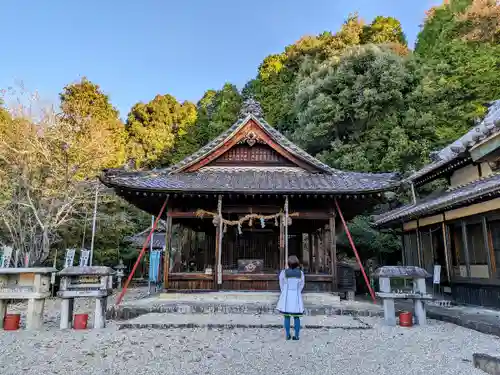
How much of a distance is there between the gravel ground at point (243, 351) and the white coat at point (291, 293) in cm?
56

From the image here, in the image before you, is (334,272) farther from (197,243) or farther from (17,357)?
(17,357)

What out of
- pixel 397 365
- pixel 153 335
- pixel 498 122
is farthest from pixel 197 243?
pixel 498 122

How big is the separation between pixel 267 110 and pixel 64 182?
21.2 m

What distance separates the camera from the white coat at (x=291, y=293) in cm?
630

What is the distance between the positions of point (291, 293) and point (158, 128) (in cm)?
3607

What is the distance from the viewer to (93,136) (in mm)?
20875

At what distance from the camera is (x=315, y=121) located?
86.5 ft

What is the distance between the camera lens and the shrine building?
1127 cm

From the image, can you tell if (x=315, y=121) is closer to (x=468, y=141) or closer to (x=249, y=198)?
(x=249, y=198)

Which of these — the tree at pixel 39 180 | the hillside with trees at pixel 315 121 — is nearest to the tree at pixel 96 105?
the hillside with trees at pixel 315 121

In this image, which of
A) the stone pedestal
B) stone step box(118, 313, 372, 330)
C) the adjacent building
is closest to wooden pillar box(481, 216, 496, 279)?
the adjacent building

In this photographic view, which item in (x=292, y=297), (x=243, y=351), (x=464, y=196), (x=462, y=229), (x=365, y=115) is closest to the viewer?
(x=243, y=351)

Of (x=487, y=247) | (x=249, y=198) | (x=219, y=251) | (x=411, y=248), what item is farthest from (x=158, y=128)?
(x=487, y=247)

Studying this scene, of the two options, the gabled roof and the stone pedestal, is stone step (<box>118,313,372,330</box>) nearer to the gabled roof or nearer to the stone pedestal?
the stone pedestal
